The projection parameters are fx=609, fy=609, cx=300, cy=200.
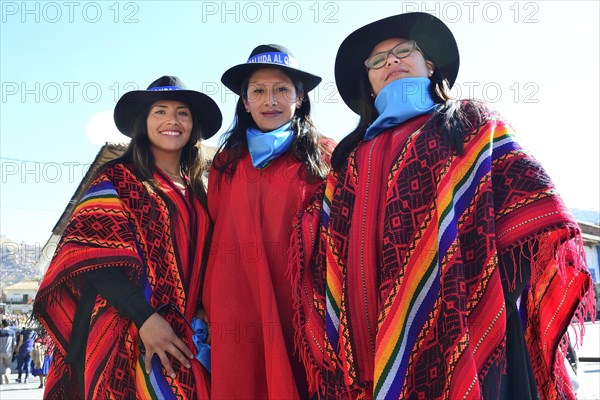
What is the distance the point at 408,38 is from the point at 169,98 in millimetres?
1661

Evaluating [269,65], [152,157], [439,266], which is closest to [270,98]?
[269,65]

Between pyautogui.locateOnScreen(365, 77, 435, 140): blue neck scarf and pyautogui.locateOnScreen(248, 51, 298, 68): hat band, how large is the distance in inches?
35.5

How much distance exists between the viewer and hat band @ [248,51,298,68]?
3.59m

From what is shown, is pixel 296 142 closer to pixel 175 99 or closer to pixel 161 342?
pixel 175 99

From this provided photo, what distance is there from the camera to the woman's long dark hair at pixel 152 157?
3689 mm

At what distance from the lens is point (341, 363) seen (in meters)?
2.56

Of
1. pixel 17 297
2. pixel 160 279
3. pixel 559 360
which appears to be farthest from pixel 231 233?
pixel 17 297

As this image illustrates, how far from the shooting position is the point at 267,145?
3434 mm

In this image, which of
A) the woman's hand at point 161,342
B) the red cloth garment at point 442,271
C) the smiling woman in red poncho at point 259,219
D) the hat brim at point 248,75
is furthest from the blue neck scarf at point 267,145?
the woman's hand at point 161,342

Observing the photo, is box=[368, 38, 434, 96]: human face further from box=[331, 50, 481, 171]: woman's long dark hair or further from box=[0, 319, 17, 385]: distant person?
box=[0, 319, 17, 385]: distant person

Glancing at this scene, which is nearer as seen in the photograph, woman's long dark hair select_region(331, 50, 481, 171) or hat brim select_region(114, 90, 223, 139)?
woman's long dark hair select_region(331, 50, 481, 171)

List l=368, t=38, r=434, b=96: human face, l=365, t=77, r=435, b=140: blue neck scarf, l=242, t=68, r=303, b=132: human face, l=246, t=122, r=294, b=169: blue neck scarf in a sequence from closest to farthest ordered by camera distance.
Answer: l=365, t=77, r=435, b=140: blue neck scarf, l=368, t=38, r=434, b=96: human face, l=246, t=122, r=294, b=169: blue neck scarf, l=242, t=68, r=303, b=132: human face

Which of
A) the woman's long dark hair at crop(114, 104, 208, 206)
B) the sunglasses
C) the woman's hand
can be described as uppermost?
the sunglasses

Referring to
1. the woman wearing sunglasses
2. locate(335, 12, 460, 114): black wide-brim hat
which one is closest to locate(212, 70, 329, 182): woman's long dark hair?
locate(335, 12, 460, 114): black wide-brim hat
